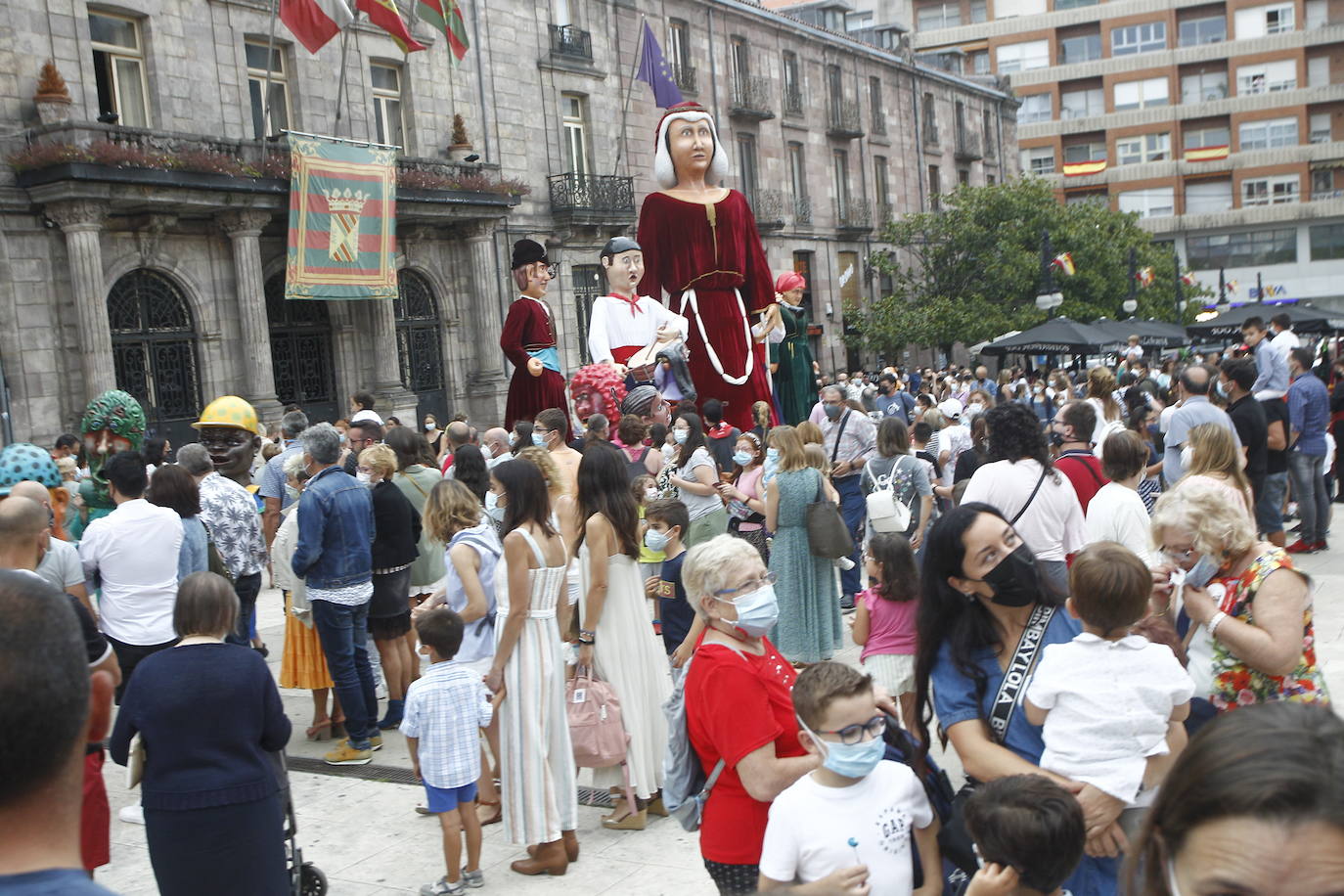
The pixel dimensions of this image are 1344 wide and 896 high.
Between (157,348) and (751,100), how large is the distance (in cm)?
1923

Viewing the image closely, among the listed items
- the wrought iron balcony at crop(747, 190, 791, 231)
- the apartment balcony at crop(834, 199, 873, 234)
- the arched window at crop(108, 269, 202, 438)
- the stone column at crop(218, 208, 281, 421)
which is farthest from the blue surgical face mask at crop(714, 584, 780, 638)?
the apartment balcony at crop(834, 199, 873, 234)

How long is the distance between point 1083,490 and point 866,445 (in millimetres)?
3407

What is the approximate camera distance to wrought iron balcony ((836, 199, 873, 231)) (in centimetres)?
3703

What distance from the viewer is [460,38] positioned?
19.4 meters

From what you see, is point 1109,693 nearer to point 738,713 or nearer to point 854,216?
point 738,713

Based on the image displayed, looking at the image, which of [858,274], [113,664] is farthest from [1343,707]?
[858,274]

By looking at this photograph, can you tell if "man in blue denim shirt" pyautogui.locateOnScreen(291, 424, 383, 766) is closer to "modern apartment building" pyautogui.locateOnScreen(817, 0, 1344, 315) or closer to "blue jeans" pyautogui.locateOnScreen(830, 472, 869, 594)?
"blue jeans" pyautogui.locateOnScreen(830, 472, 869, 594)

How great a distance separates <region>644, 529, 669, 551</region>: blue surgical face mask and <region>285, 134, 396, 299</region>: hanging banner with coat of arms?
14922 millimetres

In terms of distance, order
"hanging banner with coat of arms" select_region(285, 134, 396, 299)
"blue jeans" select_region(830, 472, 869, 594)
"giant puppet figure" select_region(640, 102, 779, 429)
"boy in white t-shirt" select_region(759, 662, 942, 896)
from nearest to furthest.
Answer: "boy in white t-shirt" select_region(759, 662, 942, 896), "giant puppet figure" select_region(640, 102, 779, 429), "blue jeans" select_region(830, 472, 869, 594), "hanging banner with coat of arms" select_region(285, 134, 396, 299)

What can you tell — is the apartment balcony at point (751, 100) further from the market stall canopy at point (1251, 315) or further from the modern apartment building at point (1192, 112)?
the modern apartment building at point (1192, 112)

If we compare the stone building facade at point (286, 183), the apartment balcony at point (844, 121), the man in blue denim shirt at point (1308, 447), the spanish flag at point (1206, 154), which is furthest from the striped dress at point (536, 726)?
the spanish flag at point (1206, 154)

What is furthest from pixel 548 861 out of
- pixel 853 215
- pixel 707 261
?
pixel 853 215

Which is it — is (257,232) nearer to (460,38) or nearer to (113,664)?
(460,38)

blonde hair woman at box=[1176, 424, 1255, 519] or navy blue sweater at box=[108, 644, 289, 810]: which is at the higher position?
blonde hair woman at box=[1176, 424, 1255, 519]
